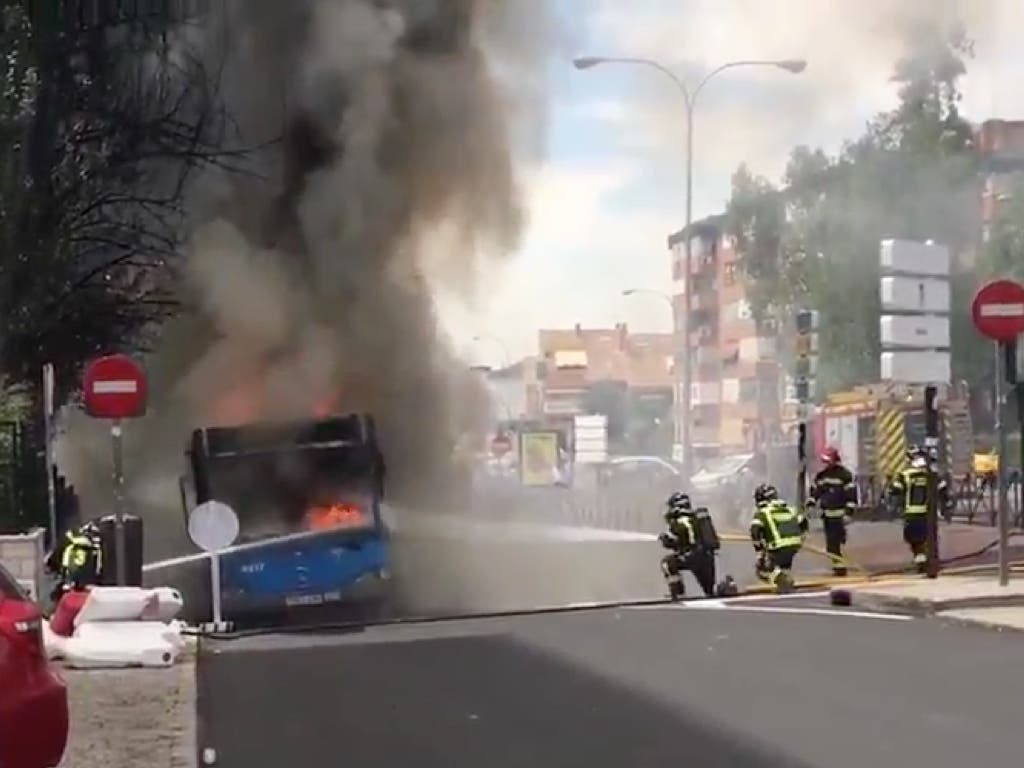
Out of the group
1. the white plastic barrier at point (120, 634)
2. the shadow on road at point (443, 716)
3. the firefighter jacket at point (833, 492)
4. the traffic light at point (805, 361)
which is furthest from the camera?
the traffic light at point (805, 361)

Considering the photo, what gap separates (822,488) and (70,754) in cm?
1140

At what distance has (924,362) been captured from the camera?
20219mm

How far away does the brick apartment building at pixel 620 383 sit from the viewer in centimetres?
3122

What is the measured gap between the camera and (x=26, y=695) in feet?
22.0

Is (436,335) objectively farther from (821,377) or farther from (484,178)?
(821,377)

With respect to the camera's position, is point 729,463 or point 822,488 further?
point 729,463

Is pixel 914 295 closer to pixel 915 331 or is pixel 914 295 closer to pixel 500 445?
pixel 915 331

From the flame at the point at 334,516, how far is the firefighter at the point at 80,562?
183 cm

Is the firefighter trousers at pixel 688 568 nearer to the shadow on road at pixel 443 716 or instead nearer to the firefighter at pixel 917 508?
the firefighter at pixel 917 508

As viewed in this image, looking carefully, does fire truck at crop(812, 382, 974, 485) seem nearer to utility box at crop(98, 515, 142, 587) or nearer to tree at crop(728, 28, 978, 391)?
tree at crop(728, 28, 978, 391)

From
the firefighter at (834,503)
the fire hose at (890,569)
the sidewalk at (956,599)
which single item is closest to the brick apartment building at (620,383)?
the fire hose at (890,569)

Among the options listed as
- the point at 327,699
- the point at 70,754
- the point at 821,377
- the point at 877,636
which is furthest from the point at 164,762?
the point at 821,377

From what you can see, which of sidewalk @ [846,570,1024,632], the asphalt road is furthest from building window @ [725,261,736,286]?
the asphalt road

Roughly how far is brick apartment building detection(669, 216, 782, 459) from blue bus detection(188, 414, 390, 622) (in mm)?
12820
